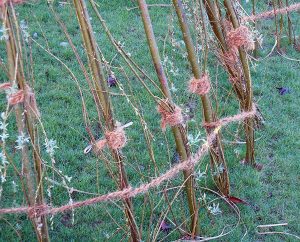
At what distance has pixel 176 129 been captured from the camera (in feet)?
7.34

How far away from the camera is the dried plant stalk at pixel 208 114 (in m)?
2.32

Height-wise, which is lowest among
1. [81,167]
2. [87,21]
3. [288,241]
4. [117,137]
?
[288,241]

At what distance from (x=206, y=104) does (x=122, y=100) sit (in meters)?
1.45

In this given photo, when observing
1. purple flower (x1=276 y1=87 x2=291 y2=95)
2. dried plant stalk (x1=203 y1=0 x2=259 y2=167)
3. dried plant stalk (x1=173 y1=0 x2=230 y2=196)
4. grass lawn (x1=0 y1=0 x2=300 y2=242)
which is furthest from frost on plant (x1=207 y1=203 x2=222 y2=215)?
purple flower (x1=276 y1=87 x2=291 y2=95)

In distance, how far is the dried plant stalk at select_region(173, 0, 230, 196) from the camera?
232 centimetres

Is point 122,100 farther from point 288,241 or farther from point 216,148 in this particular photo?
point 288,241

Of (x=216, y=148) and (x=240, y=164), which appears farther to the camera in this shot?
(x=240, y=164)

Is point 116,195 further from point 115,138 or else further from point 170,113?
point 170,113

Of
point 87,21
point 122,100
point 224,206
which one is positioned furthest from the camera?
point 122,100

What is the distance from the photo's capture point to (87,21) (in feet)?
6.16

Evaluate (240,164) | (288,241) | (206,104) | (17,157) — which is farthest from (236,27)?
(17,157)

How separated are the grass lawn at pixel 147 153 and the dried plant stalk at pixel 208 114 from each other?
11 centimetres

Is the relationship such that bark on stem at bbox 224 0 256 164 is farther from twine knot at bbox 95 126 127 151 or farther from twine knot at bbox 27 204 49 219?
twine knot at bbox 27 204 49 219

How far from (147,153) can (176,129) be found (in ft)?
3.64
